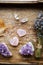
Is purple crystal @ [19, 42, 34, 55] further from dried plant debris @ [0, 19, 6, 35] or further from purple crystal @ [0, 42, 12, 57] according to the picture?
dried plant debris @ [0, 19, 6, 35]

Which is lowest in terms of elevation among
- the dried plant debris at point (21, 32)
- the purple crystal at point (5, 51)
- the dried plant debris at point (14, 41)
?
the purple crystal at point (5, 51)

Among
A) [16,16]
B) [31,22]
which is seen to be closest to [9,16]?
[16,16]

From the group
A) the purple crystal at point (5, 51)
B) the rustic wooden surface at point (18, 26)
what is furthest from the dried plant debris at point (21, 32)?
the purple crystal at point (5, 51)

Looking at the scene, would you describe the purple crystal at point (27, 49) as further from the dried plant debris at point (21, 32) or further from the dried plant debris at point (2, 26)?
the dried plant debris at point (2, 26)

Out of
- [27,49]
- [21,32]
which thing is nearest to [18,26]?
[21,32]

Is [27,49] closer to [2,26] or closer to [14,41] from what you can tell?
[14,41]

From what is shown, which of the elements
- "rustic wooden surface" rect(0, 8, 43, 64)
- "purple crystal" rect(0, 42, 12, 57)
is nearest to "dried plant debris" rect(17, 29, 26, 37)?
"rustic wooden surface" rect(0, 8, 43, 64)

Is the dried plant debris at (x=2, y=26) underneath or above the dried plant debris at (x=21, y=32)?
above

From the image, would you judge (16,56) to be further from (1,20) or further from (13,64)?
(1,20)
